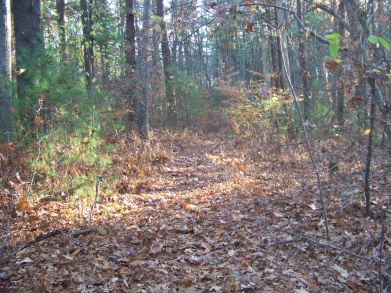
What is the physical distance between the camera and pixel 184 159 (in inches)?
417

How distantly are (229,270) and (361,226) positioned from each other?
225 cm

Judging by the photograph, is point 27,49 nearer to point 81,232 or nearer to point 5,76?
point 5,76

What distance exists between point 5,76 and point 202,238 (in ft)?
14.8

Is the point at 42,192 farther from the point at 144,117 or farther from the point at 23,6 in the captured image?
the point at 144,117

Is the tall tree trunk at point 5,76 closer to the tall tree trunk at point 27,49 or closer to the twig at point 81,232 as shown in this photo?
the tall tree trunk at point 27,49

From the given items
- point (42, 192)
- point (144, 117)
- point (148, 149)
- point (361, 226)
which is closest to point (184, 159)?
point (148, 149)

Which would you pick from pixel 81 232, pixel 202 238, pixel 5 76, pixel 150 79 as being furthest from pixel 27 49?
pixel 202 238

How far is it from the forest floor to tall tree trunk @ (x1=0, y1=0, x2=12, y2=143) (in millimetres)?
1419

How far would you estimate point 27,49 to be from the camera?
6242mm

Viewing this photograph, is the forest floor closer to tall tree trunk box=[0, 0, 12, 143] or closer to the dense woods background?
the dense woods background

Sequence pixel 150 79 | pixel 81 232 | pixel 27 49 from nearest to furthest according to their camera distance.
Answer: pixel 81 232, pixel 27 49, pixel 150 79

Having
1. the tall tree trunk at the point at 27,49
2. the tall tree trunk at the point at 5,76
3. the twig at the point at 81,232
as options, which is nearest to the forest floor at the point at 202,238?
the twig at the point at 81,232

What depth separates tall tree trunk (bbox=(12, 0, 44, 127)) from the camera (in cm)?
608

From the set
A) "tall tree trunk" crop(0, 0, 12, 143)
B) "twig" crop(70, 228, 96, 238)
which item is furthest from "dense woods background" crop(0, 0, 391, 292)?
"twig" crop(70, 228, 96, 238)
